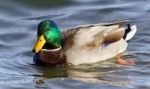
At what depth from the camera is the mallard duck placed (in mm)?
9672

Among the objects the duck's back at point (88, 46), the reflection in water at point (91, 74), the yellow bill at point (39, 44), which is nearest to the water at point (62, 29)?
the reflection in water at point (91, 74)

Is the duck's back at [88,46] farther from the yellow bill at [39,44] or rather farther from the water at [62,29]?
the yellow bill at [39,44]

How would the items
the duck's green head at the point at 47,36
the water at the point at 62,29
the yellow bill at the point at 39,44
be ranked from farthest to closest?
1. the duck's green head at the point at 47,36
2. the yellow bill at the point at 39,44
3. the water at the point at 62,29

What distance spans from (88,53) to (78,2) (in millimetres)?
3919

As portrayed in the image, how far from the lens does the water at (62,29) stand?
862 cm

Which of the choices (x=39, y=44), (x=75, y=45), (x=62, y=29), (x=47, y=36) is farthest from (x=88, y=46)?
(x=62, y=29)

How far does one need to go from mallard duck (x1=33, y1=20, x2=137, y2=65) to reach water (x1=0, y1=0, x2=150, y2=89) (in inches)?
6.0

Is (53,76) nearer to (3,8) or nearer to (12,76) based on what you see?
(12,76)

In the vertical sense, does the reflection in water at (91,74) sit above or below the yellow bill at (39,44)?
below

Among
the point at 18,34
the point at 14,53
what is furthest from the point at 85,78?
the point at 18,34

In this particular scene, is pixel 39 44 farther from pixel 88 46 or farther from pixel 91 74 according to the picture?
pixel 91 74


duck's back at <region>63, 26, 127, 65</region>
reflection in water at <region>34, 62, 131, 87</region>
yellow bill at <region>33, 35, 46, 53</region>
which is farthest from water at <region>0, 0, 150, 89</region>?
yellow bill at <region>33, 35, 46, 53</region>

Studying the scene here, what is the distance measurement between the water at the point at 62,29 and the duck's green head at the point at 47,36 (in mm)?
376

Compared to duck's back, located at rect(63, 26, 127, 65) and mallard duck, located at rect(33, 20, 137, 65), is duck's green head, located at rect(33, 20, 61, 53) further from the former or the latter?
duck's back, located at rect(63, 26, 127, 65)
